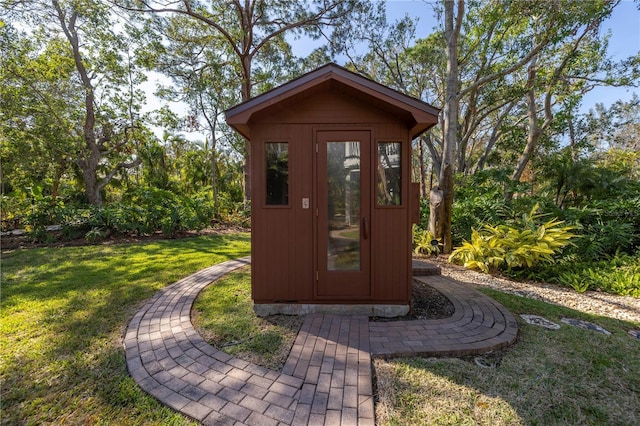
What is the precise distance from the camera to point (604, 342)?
2850mm

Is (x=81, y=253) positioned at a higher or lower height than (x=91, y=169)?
lower

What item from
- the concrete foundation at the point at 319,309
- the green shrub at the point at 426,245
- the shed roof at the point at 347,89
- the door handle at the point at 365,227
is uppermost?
the shed roof at the point at 347,89

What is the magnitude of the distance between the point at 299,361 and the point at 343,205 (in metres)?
1.91

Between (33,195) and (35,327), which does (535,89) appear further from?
(33,195)

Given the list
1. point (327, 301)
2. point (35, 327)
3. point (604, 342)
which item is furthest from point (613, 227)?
point (35, 327)

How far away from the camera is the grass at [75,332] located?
1992 millimetres

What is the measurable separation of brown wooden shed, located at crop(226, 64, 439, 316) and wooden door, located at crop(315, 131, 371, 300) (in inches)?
0.5

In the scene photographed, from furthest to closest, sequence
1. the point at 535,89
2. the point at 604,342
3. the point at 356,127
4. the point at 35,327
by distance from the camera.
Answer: the point at 535,89, the point at 356,127, the point at 35,327, the point at 604,342

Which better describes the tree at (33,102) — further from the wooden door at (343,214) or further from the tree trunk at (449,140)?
the tree trunk at (449,140)

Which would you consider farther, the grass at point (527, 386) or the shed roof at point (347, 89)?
the shed roof at point (347, 89)

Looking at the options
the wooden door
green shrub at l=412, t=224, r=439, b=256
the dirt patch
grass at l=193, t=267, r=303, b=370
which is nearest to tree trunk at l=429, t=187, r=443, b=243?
green shrub at l=412, t=224, r=439, b=256

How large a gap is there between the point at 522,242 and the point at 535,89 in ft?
27.9

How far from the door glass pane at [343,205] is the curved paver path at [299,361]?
804 millimetres

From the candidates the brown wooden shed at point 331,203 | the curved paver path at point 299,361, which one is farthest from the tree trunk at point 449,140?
the brown wooden shed at point 331,203
